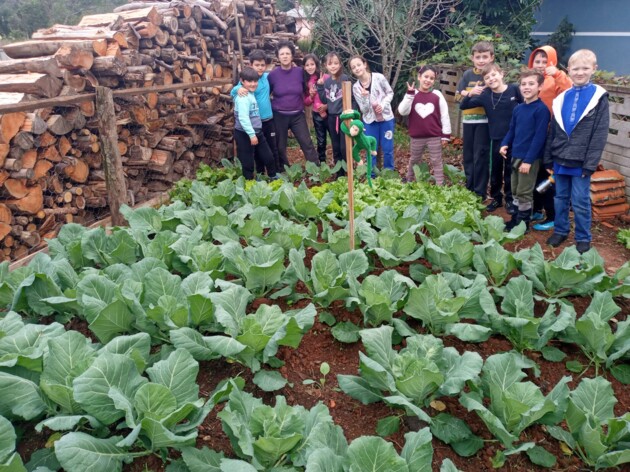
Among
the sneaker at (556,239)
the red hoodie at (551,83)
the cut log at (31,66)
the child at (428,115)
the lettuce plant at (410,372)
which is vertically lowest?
the sneaker at (556,239)

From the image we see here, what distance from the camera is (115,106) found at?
18.5ft

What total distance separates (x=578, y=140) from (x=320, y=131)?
3.71 metres

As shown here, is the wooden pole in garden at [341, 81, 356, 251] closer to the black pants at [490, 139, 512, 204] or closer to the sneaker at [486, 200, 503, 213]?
the black pants at [490, 139, 512, 204]

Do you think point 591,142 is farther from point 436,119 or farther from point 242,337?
point 242,337

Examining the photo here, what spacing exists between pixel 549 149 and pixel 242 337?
365cm

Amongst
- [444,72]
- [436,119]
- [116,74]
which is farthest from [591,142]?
[444,72]

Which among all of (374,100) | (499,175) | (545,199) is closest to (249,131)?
(374,100)

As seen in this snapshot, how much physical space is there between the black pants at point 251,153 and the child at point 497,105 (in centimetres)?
257

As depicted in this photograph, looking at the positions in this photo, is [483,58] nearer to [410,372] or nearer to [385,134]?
[385,134]

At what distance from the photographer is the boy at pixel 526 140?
4691mm

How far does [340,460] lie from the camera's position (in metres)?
1.92

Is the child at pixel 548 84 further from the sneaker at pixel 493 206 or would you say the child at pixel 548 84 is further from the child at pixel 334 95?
the child at pixel 334 95

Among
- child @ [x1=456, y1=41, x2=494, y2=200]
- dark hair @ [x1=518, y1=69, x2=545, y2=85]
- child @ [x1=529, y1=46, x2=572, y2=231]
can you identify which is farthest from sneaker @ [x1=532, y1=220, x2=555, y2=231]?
dark hair @ [x1=518, y1=69, x2=545, y2=85]

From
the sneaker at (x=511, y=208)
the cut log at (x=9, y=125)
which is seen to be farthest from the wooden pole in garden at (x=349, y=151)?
the cut log at (x=9, y=125)
